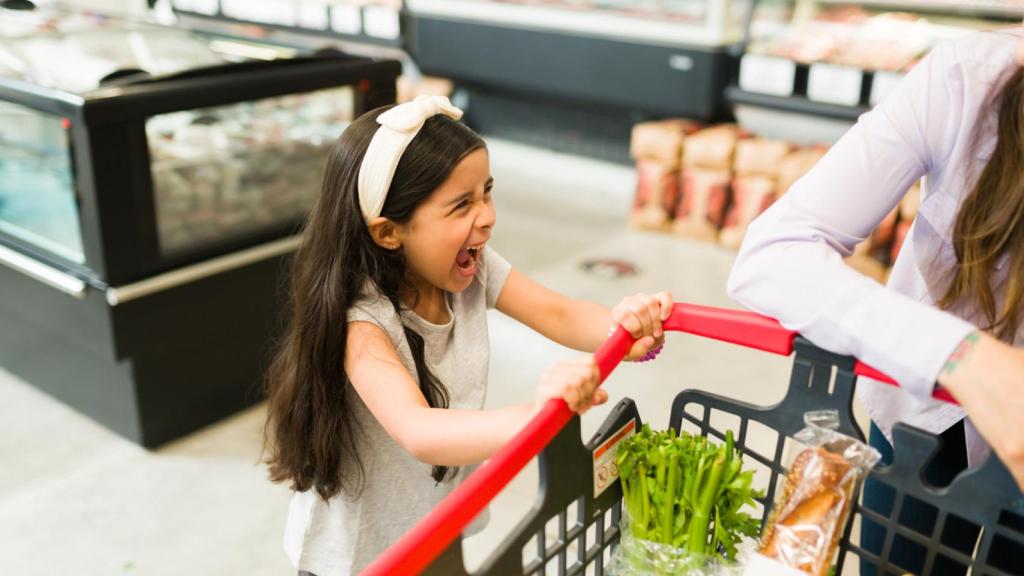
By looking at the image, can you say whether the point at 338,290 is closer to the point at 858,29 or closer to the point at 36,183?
the point at 36,183

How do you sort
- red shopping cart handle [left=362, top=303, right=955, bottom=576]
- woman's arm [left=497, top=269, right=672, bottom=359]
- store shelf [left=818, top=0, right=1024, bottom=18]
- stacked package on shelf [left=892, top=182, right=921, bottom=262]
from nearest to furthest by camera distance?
red shopping cart handle [left=362, top=303, right=955, bottom=576] < woman's arm [left=497, top=269, right=672, bottom=359] < store shelf [left=818, top=0, right=1024, bottom=18] < stacked package on shelf [left=892, top=182, right=921, bottom=262]

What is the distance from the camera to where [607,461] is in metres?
1.06

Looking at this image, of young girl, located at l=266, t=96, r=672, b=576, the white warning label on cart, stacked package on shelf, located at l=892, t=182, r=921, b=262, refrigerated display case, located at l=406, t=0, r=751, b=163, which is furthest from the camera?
refrigerated display case, located at l=406, t=0, r=751, b=163

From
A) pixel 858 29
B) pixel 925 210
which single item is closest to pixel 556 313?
pixel 925 210

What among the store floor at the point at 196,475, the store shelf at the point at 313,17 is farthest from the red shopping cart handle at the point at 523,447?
the store shelf at the point at 313,17

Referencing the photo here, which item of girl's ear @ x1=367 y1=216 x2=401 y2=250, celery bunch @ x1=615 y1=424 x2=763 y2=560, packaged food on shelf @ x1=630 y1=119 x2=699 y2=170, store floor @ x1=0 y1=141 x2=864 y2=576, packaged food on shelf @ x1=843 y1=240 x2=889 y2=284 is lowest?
store floor @ x1=0 y1=141 x2=864 y2=576

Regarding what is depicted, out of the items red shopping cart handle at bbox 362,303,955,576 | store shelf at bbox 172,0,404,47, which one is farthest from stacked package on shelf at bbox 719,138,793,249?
red shopping cart handle at bbox 362,303,955,576

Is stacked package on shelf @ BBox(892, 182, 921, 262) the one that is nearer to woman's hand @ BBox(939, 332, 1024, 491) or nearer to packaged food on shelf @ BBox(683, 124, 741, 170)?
packaged food on shelf @ BBox(683, 124, 741, 170)

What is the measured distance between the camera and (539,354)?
3.29 meters

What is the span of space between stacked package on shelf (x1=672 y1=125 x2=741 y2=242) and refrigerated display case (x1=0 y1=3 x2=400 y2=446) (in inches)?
73.7

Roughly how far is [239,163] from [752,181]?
242cm

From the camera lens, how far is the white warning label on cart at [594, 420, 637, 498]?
1043mm

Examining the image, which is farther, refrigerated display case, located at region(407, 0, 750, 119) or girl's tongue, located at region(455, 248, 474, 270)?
refrigerated display case, located at region(407, 0, 750, 119)

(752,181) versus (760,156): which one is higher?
(760,156)
